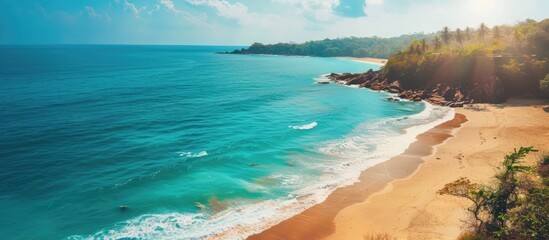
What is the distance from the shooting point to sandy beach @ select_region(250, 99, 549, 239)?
22742mm

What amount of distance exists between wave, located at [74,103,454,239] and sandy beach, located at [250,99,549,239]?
39.4 inches

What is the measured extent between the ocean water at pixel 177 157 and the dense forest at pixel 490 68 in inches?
476

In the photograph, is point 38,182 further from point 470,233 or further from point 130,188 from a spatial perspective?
point 470,233

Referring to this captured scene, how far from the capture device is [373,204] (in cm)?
2662

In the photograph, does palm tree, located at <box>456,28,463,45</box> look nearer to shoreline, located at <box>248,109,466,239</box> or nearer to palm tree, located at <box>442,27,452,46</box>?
palm tree, located at <box>442,27,452,46</box>

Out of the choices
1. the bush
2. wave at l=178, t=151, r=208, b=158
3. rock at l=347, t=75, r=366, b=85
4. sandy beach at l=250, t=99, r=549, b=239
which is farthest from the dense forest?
wave at l=178, t=151, r=208, b=158

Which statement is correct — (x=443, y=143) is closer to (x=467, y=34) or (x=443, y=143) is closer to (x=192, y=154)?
(x=192, y=154)

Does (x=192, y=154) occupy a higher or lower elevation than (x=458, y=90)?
lower

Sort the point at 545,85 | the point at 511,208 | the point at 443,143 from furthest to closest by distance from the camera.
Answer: the point at 545,85, the point at 443,143, the point at 511,208

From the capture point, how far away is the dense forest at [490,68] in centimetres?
6372

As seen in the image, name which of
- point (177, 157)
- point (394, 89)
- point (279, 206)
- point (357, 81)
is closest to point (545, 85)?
point (394, 89)

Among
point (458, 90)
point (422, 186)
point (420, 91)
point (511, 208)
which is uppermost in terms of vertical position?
point (458, 90)

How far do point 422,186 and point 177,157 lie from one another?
80.3 feet

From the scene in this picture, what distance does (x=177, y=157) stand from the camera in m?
35.8
